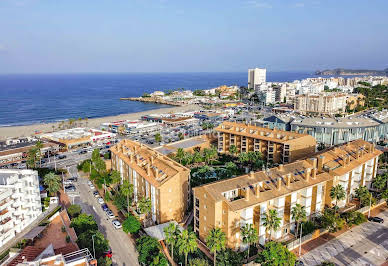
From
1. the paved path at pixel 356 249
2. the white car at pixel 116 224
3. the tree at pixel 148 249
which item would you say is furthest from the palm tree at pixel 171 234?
the paved path at pixel 356 249

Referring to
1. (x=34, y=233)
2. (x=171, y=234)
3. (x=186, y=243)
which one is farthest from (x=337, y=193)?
(x=34, y=233)

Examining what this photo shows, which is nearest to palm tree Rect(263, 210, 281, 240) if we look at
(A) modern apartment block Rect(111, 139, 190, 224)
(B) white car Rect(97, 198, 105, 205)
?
(A) modern apartment block Rect(111, 139, 190, 224)

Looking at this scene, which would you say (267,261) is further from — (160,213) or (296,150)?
(296,150)

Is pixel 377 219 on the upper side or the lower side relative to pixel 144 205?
lower

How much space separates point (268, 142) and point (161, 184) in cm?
3110

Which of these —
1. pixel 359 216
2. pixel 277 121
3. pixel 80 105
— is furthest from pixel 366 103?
pixel 80 105

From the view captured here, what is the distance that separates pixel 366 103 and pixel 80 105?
472 feet

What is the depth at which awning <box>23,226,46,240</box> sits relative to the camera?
3354 cm

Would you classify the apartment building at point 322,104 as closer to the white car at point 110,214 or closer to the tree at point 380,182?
the tree at point 380,182

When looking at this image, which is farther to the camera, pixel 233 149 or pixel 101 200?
pixel 233 149

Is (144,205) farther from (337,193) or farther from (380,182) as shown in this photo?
(380,182)

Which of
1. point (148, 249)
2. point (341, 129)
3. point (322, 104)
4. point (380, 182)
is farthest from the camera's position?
point (322, 104)

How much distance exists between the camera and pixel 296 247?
33.3 meters

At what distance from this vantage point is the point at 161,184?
35.4 meters
